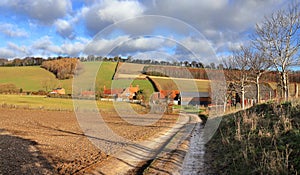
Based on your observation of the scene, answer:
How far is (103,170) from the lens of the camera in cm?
938

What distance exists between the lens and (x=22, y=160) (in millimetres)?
10430

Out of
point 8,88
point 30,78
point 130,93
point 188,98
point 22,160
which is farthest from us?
point 30,78

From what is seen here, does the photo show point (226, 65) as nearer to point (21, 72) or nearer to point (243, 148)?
point (243, 148)

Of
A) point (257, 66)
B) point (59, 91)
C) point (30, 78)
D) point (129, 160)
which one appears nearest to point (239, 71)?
point (257, 66)

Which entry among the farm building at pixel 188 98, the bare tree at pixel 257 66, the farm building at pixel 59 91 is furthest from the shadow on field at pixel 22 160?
the farm building at pixel 59 91

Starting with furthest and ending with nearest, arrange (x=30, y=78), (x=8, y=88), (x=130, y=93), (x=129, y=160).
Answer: (x=30, y=78)
(x=8, y=88)
(x=130, y=93)
(x=129, y=160)

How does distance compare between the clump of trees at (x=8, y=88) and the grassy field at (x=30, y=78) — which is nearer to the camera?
the clump of trees at (x=8, y=88)

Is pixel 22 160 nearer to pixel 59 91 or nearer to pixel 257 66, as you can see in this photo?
pixel 257 66

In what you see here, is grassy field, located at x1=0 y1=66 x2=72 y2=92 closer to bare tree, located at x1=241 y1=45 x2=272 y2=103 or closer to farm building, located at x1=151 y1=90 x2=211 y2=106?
farm building, located at x1=151 y1=90 x2=211 y2=106

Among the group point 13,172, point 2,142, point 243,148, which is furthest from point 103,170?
point 2,142

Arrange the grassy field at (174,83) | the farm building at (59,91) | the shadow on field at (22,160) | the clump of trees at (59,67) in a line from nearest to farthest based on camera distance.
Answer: the shadow on field at (22,160)
the grassy field at (174,83)
the clump of trees at (59,67)
the farm building at (59,91)

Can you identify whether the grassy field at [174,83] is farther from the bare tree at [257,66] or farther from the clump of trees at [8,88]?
the clump of trees at [8,88]

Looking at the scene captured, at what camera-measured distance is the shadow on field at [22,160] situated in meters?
8.95

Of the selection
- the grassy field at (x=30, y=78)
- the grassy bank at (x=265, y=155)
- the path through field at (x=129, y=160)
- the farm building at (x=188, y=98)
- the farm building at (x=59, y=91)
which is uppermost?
the grassy field at (x=30, y=78)
